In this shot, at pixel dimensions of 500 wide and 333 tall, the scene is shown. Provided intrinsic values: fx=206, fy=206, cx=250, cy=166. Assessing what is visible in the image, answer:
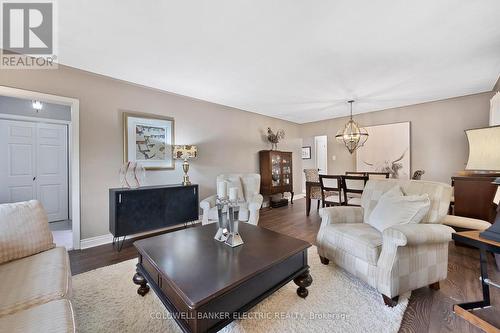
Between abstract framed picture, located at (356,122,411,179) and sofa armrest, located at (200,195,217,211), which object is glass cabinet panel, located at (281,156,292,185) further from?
sofa armrest, located at (200,195,217,211)

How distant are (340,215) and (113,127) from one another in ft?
10.8

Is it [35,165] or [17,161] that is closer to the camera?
[17,161]

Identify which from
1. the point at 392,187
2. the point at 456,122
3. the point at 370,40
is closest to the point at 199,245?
the point at 392,187

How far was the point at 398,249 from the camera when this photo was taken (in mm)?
1556

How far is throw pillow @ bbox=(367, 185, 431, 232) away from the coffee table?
86 centimetres

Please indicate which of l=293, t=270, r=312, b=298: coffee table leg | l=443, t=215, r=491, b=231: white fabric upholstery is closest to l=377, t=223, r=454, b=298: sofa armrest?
l=293, t=270, r=312, b=298: coffee table leg

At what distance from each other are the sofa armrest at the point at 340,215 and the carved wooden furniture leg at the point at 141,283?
178 cm

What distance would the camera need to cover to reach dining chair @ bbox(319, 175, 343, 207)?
3777 mm

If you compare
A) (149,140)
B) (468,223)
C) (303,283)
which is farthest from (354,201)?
(149,140)

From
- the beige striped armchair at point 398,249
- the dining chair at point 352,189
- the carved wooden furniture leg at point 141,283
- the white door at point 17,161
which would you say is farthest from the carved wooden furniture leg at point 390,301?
the white door at point 17,161

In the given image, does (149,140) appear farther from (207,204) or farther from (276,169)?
(276,169)

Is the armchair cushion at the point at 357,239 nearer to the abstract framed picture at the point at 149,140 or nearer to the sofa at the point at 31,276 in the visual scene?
the sofa at the point at 31,276

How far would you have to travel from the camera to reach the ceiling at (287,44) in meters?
1.70

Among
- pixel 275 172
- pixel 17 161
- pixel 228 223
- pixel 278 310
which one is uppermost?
pixel 17 161
